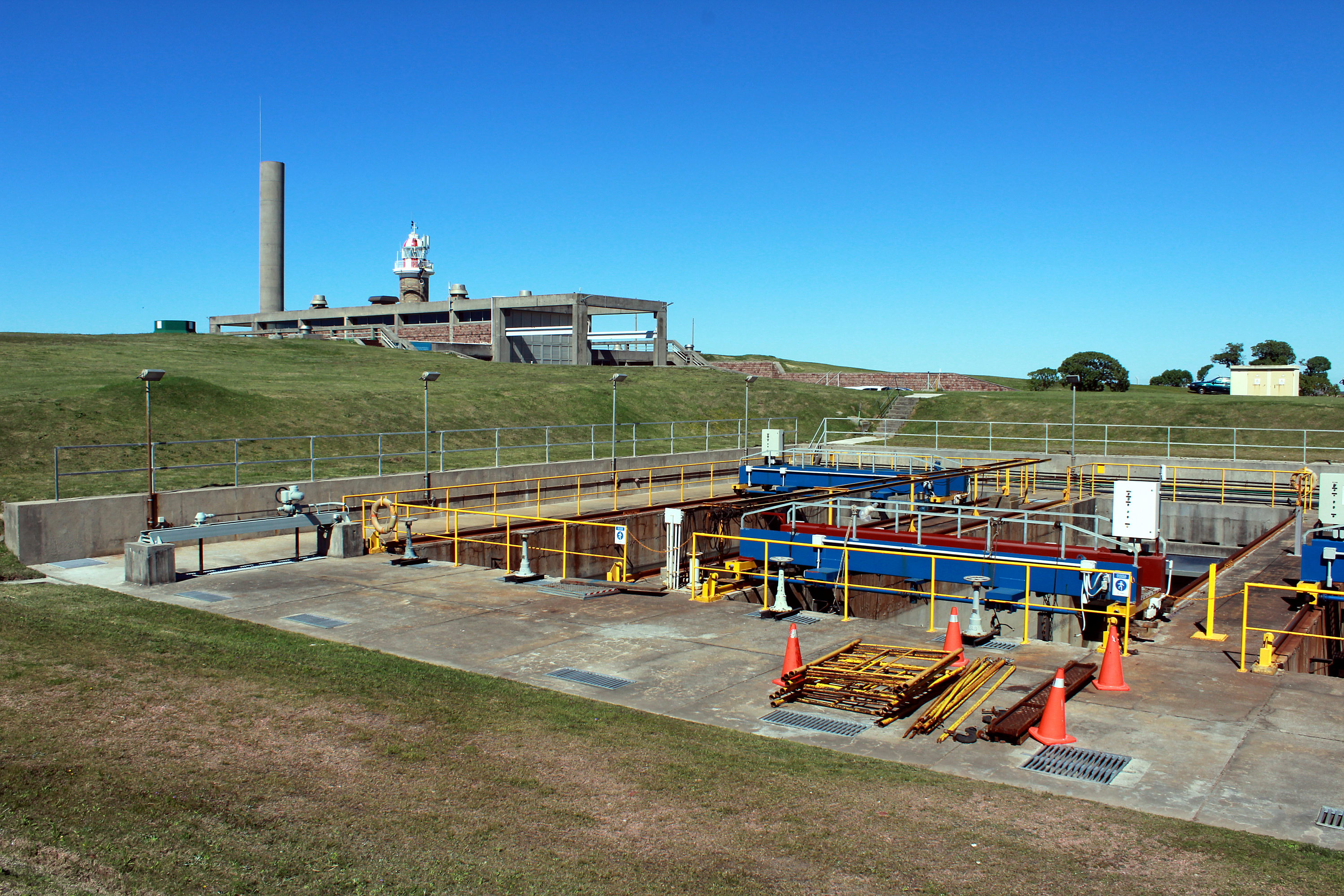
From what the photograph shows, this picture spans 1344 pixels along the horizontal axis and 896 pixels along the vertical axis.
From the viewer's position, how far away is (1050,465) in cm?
3947

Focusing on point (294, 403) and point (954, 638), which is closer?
point (954, 638)

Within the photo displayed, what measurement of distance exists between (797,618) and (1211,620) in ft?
18.0

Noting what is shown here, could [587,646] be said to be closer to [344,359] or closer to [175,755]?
[175,755]

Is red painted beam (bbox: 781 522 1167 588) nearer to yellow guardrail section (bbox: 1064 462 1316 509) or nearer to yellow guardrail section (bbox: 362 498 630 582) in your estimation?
yellow guardrail section (bbox: 362 498 630 582)

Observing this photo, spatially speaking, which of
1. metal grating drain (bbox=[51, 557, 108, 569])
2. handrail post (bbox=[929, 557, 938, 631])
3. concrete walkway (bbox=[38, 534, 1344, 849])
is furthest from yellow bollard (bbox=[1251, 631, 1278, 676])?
metal grating drain (bbox=[51, 557, 108, 569])

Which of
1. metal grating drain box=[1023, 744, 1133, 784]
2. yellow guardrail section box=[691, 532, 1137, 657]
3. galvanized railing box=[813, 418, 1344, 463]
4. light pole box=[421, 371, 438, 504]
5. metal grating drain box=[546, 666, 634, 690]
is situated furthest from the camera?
galvanized railing box=[813, 418, 1344, 463]

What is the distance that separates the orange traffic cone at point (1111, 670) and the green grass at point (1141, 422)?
29600 millimetres

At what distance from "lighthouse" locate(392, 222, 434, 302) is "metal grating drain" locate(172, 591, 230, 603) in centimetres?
8202

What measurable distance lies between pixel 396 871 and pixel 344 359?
1918 inches

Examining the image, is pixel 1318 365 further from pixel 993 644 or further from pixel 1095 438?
pixel 993 644

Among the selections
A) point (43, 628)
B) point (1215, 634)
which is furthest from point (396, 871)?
point (1215, 634)

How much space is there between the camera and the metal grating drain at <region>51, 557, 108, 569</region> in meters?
17.7

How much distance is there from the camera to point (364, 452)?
31203 mm

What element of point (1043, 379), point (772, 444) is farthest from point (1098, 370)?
point (772, 444)
